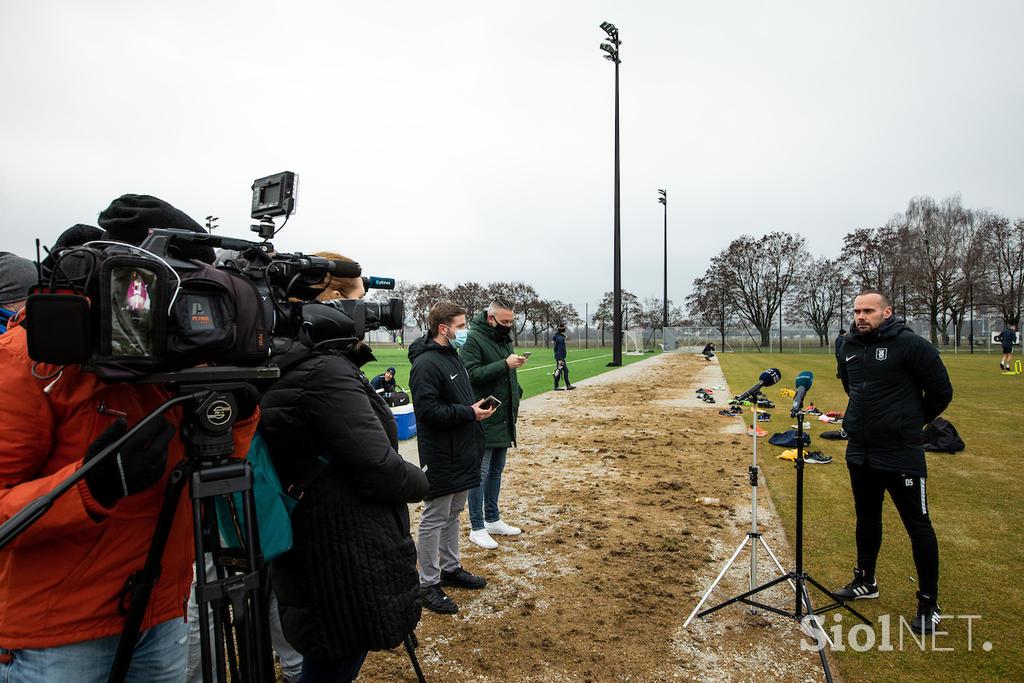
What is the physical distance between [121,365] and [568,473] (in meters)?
6.39

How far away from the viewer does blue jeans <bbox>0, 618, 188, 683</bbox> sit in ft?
4.68

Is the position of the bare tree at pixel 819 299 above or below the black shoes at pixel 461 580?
above

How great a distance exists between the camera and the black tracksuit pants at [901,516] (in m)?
3.45

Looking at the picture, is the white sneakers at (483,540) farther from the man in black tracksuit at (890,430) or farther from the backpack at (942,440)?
the backpack at (942,440)

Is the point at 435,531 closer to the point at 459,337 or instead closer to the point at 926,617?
the point at 459,337

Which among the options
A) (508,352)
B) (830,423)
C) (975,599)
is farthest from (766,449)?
(508,352)

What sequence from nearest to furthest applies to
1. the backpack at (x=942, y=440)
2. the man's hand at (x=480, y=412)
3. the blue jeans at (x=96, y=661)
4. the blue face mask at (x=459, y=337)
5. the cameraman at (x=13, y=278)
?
1. the blue jeans at (x=96, y=661)
2. the cameraman at (x=13, y=278)
3. the man's hand at (x=480, y=412)
4. the blue face mask at (x=459, y=337)
5. the backpack at (x=942, y=440)

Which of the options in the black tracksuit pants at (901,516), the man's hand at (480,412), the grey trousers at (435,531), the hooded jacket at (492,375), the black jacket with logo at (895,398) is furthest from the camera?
the hooded jacket at (492,375)

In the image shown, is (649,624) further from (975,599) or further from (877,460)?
(975,599)

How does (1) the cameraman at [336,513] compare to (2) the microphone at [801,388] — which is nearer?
(1) the cameraman at [336,513]

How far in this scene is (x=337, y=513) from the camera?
1.97 meters

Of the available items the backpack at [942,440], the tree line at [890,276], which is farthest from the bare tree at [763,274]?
the backpack at [942,440]

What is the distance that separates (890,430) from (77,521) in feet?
13.7

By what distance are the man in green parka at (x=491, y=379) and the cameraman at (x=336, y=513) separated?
2.59 metres
